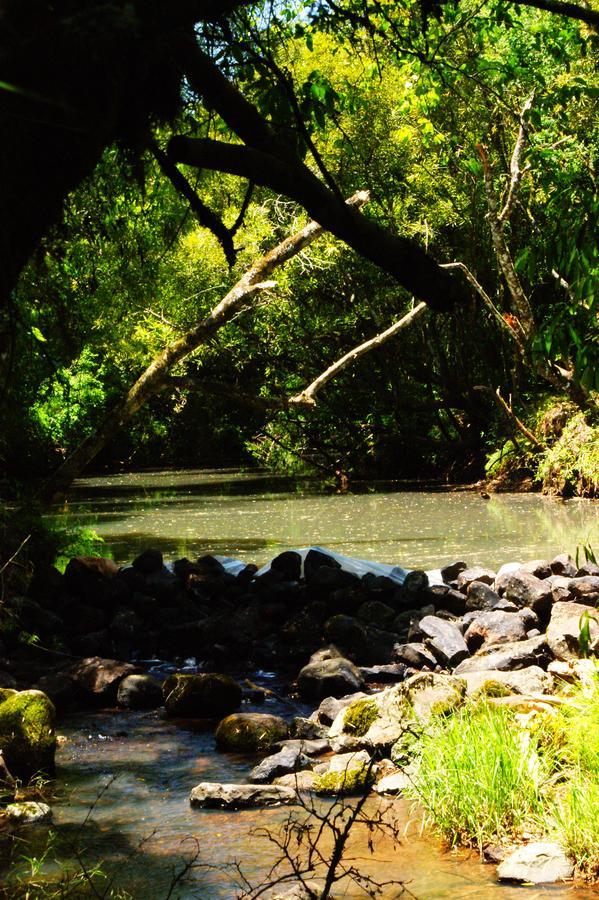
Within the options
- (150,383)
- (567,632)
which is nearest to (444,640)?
(567,632)

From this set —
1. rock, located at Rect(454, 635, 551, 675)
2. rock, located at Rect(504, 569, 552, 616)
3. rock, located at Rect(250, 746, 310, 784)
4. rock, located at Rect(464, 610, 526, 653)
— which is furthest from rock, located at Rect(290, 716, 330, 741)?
rock, located at Rect(504, 569, 552, 616)

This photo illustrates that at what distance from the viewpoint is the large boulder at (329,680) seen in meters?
7.16

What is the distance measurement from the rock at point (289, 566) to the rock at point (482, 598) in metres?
2.12

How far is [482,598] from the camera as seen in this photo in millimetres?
8789

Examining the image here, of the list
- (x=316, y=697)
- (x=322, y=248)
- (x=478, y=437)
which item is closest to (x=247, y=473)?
(x=478, y=437)

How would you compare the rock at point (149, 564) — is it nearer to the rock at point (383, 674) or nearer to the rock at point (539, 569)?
the rock at point (383, 674)

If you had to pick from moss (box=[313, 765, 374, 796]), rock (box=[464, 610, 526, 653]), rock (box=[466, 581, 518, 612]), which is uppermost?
rock (box=[466, 581, 518, 612])

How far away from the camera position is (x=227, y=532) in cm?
1656

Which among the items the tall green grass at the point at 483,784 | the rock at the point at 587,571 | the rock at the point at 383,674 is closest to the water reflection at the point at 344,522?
the rock at the point at 587,571

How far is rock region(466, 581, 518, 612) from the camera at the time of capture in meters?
8.71

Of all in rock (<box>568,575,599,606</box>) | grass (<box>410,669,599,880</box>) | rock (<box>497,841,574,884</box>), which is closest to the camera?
rock (<box>497,841,574,884</box>)

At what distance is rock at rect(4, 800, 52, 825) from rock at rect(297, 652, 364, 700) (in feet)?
8.67

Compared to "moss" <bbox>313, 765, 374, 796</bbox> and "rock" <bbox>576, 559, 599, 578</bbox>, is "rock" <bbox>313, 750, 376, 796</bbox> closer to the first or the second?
"moss" <bbox>313, 765, 374, 796</bbox>

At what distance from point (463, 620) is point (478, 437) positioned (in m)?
16.2
